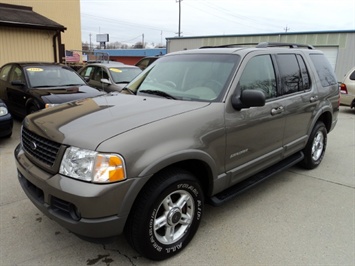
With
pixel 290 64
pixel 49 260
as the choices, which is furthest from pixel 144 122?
pixel 290 64

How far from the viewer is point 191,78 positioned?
3.45 metres

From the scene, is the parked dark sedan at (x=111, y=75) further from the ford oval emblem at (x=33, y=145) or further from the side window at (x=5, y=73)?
the ford oval emblem at (x=33, y=145)

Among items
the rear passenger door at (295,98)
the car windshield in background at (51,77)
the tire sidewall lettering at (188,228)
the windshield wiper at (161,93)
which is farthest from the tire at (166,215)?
the car windshield in background at (51,77)

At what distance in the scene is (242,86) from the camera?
10.8 feet

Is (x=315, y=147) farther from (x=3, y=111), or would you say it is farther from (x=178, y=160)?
(x=3, y=111)

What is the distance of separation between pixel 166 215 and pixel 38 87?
576cm

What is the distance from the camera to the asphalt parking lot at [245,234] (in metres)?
2.75

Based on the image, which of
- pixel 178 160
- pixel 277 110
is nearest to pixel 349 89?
pixel 277 110

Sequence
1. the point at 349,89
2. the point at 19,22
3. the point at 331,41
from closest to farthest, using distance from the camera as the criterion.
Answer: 1. the point at 349,89
2. the point at 19,22
3. the point at 331,41

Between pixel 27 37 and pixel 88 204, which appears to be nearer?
pixel 88 204

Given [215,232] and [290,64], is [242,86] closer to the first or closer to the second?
[290,64]

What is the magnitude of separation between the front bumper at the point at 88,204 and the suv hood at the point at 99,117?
0.31m

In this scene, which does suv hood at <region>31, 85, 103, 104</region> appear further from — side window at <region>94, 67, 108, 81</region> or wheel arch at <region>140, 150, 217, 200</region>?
wheel arch at <region>140, 150, 217, 200</region>

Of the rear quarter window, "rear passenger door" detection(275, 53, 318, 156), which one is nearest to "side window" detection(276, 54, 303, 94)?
"rear passenger door" detection(275, 53, 318, 156)
